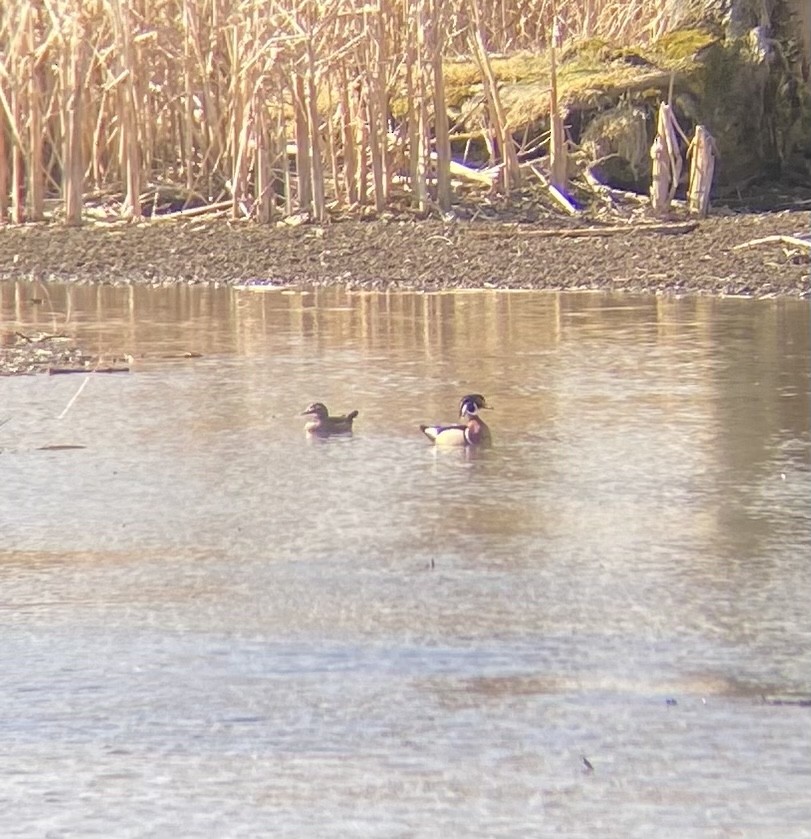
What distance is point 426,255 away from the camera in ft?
52.7

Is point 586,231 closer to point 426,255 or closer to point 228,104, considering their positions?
point 426,255

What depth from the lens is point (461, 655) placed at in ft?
17.8

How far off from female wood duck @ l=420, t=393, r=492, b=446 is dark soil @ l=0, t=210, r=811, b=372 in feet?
19.3

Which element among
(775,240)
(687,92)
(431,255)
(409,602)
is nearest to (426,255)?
(431,255)

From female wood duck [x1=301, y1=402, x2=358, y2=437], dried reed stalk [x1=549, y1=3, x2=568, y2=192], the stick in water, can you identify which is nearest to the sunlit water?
the stick in water

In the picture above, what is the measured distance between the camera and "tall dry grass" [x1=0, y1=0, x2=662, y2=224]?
58.5 feet

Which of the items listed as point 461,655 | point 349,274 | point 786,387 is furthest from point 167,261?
point 461,655

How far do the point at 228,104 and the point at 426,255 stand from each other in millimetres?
3833

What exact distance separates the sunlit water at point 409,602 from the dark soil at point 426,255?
3827 mm

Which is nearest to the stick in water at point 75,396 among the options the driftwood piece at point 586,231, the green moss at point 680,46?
the driftwood piece at point 586,231

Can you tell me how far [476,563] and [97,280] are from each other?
33.5 ft

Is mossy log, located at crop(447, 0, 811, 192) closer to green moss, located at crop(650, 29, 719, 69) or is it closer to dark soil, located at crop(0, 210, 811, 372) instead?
green moss, located at crop(650, 29, 719, 69)

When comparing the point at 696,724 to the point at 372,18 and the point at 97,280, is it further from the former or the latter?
the point at 372,18

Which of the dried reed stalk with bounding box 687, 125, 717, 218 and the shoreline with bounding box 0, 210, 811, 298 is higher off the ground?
the dried reed stalk with bounding box 687, 125, 717, 218
